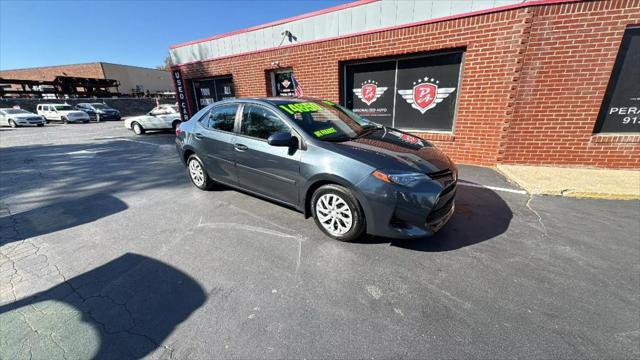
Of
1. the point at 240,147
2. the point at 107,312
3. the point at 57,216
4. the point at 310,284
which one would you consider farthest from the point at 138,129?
the point at 310,284

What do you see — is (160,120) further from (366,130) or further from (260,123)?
(366,130)

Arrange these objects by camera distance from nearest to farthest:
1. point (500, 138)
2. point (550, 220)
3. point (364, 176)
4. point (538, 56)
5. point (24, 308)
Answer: point (24, 308) < point (364, 176) < point (550, 220) < point (538, 56) < point (500, 138)

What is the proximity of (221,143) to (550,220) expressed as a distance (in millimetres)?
4665

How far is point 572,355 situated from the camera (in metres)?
1.68

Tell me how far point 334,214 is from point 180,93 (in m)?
11.2

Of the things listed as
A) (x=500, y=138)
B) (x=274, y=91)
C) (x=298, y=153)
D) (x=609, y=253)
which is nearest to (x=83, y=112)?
(x=274, y=91)

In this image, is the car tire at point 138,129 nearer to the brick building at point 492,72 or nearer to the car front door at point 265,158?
the brick building at point 492,72

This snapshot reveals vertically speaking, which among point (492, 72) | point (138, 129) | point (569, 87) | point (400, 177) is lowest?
point (138, 129)

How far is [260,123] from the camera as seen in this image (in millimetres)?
3525

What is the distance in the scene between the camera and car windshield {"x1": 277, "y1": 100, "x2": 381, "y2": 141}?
318cm

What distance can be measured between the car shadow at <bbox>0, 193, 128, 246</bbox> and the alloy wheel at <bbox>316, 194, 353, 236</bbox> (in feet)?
10.9

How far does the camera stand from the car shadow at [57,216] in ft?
11.4

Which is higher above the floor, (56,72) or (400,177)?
(56,72)

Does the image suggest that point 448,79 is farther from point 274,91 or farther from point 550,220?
point 274,91
